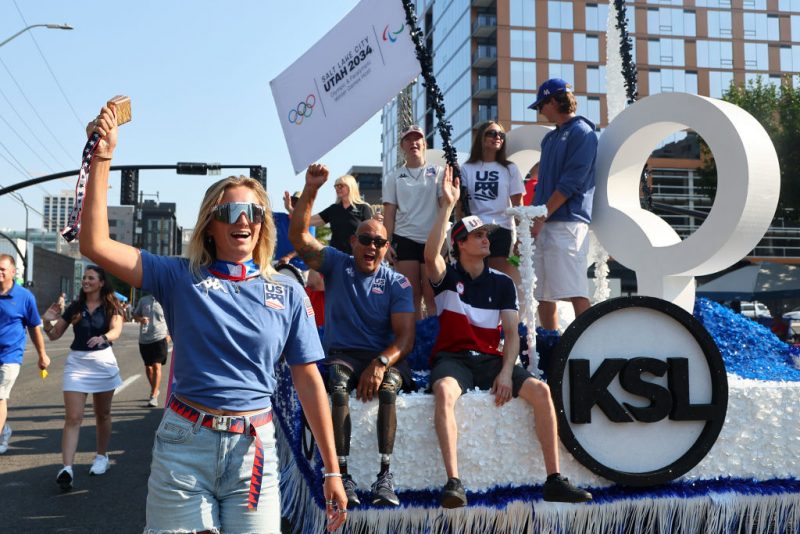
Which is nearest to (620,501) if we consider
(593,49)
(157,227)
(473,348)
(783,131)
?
(473,348)

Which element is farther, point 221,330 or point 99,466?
point 99,466

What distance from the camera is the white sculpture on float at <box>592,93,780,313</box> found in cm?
437

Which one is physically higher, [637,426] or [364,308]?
[364,308]

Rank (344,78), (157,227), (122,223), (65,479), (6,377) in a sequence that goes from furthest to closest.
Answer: (122,223) → (157,227) → (344,78) → (6,377) → (65,479)

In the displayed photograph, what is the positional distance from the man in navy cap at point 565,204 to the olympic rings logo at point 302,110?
2717mm

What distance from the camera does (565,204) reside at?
5047 millimetres

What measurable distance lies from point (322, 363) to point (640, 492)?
6.26 feet

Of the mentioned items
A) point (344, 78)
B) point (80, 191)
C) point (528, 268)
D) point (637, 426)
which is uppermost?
point (344, 78)

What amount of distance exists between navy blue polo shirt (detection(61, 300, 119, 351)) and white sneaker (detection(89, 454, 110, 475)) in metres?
0.94

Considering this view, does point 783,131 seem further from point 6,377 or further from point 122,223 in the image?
point 122,223

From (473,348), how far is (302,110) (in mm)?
4008

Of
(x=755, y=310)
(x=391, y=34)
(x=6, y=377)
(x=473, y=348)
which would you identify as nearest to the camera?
(x=473, y=348)

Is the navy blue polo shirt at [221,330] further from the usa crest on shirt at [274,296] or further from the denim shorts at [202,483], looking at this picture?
the denim shorts at [202,483]

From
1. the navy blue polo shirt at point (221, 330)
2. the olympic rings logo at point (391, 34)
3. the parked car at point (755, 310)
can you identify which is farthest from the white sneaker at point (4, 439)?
the parked car at point (755, 310)
